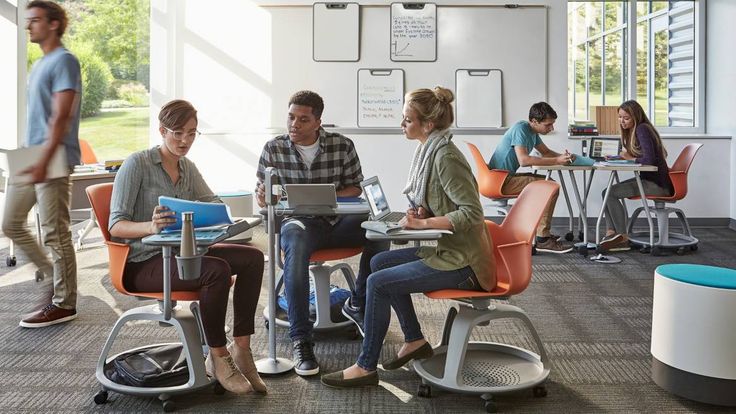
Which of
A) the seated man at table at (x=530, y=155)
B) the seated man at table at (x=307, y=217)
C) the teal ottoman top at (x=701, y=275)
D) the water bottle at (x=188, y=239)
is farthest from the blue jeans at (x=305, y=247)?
the seated man at table at (x=530, y=155)

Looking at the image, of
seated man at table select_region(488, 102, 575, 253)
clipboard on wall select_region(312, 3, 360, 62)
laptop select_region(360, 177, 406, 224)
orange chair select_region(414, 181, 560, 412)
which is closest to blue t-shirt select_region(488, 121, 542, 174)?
seated man at table select_region(488, 102, 575, 253)

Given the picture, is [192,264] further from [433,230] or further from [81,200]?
[81,200]

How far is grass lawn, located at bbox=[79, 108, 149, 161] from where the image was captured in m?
8.97

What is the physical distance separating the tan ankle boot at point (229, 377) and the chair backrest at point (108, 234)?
0.45m

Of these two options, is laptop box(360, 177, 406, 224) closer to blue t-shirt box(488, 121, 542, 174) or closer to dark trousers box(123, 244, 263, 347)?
dark trousers box(123, 244, 263, 347)

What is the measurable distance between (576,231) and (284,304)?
426cm

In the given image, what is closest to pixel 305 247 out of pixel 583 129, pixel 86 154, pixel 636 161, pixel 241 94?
pixel 86 154

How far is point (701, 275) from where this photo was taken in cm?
311

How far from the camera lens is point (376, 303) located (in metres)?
3.22

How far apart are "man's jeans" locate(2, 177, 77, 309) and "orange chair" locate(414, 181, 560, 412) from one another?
79.0 inches

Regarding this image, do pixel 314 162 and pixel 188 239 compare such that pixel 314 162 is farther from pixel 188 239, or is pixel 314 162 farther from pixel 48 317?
pixel 48 317

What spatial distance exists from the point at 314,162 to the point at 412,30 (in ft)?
13.5

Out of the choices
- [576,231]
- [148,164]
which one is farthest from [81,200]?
[576,231]

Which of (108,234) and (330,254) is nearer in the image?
(108,234)
